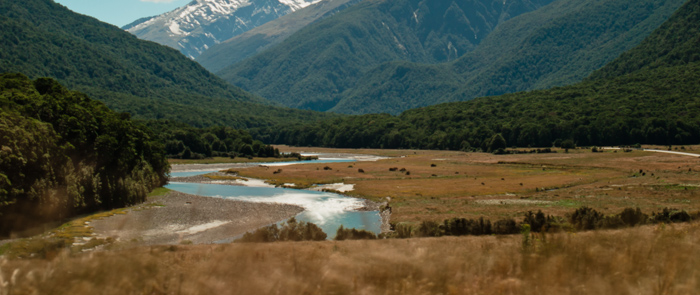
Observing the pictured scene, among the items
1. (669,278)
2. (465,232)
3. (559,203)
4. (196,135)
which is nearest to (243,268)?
(669,278)

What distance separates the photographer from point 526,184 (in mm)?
82500

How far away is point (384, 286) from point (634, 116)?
179852 millimetres

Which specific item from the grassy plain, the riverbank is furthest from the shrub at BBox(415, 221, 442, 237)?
the grassy plain

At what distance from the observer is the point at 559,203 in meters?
56.8

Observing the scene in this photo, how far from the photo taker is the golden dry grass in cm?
1059

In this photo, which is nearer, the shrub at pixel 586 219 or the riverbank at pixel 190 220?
the shrub at pixel 586 219

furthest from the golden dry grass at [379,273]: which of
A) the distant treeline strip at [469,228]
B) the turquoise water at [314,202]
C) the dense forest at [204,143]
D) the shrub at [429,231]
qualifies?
the dense forest at [204,143]

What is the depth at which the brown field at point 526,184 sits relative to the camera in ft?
175

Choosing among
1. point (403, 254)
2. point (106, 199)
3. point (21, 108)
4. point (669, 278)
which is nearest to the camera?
point (669, 278)

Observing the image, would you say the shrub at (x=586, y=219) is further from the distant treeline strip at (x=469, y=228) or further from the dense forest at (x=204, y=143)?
the dense forest at (x=204, y=143)

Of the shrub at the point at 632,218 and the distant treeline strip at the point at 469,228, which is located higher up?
the shrub at the point at 632,218

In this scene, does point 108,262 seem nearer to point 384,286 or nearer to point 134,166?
point 384,286

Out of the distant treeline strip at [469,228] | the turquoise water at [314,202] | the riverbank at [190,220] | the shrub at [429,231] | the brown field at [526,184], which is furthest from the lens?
the brown field at [526,184]

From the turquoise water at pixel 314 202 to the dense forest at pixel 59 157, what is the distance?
965 centimetres
